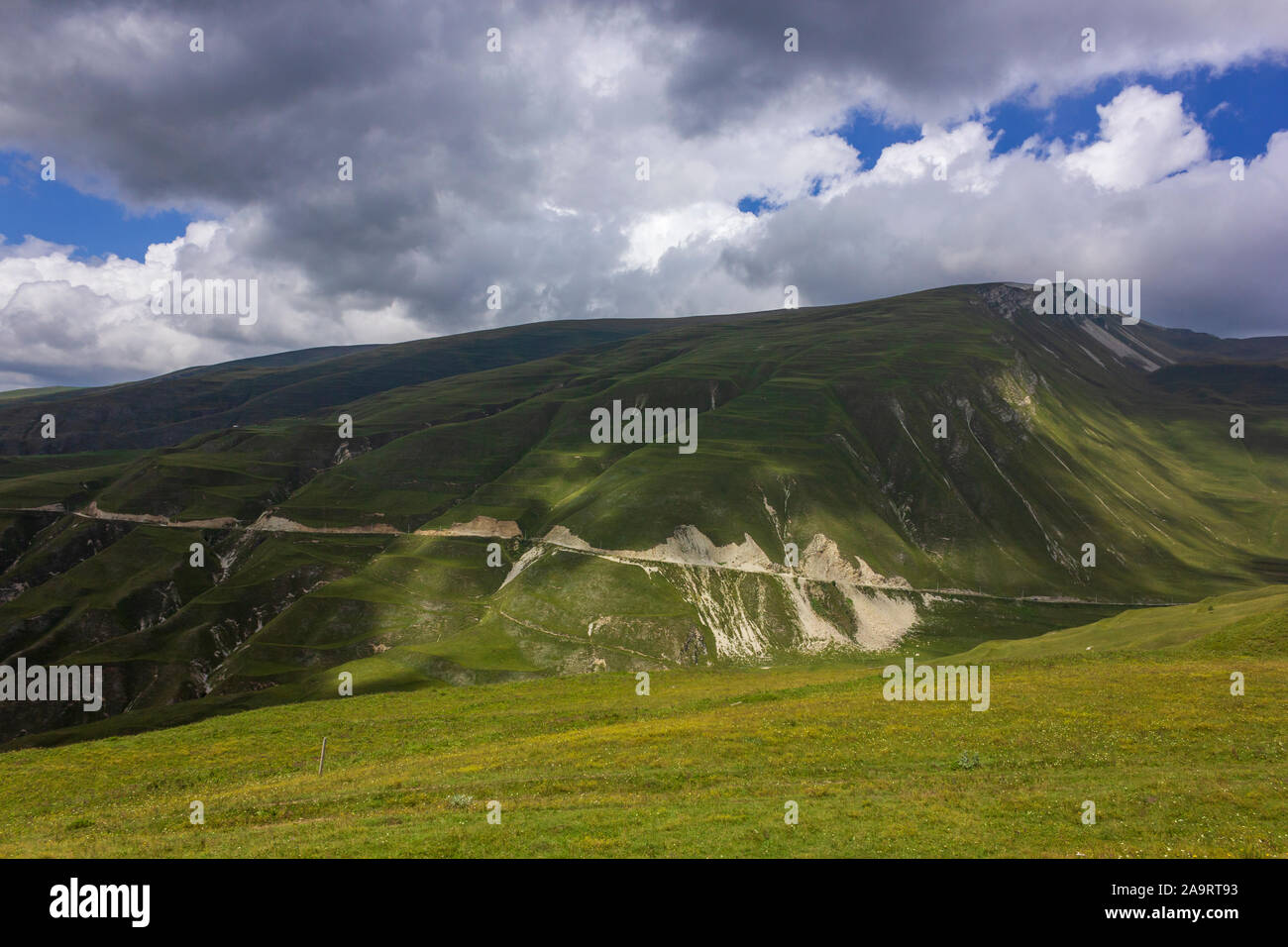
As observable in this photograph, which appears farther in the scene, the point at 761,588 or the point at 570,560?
the point at 570,560

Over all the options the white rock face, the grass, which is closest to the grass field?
the grass

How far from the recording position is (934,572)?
14500 cm

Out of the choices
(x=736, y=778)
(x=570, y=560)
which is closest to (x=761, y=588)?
(x=570, y=560)

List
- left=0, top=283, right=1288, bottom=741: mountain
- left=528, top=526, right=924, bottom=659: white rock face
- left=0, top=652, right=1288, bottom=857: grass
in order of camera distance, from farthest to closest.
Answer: left=528, top=526, right=924, bottom=659: white rock face, left=0, top=283, right=1288, bottom=741: mountain, left=0, top=652, right=1288, bottom=857: grass

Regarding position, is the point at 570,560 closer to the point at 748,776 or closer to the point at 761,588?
the point at 761,588

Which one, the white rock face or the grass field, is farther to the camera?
the white rock face

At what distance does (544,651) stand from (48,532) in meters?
142

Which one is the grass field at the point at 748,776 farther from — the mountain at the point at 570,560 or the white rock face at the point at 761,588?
the white rock face at the point at 761,588

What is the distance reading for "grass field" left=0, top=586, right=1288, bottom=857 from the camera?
20.9 metres

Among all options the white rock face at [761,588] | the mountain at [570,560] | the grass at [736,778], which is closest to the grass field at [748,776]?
the grass at [736,778]

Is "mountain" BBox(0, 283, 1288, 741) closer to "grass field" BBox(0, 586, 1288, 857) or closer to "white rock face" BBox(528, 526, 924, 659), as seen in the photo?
"white rock face" BBox(528, 526, 924, 659)

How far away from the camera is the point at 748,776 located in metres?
28.8
